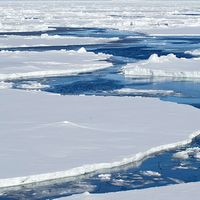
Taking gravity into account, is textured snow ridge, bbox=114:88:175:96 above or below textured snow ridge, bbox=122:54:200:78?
below

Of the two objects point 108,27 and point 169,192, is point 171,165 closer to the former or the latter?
point 169,192

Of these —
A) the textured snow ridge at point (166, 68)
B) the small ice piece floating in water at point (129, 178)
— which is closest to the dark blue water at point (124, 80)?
the textured snow ridge at point (166, 68)

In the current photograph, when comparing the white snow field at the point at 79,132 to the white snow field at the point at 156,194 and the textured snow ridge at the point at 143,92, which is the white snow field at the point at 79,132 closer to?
the white snow field at the point at 156,194

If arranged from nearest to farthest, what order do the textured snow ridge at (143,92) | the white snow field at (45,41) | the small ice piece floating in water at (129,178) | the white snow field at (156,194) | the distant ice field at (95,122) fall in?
the white snow field at (156,194) < the small ice piece floating in water at (129,178) < the distant ice field at (95,122) < the textured snow ridge at (143,92) < the white snow field at (45,41)

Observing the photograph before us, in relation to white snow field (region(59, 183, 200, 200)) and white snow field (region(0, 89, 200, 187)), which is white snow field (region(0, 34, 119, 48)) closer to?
white snow field (region(0, 89, 200, 187))

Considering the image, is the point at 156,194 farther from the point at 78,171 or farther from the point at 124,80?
the point at 124,80

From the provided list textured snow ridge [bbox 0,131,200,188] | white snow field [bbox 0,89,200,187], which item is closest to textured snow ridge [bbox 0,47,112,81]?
white snow field [bbox 0,89,200,187]
